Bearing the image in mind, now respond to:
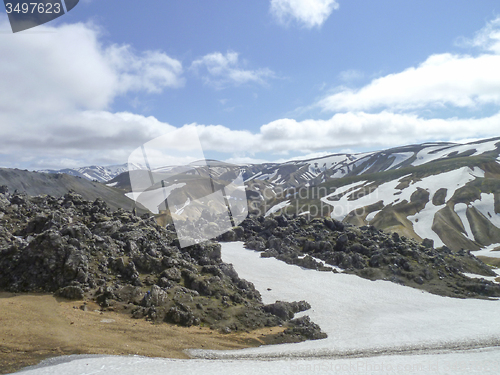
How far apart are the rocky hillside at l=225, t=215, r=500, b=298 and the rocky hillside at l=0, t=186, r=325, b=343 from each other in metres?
20.4

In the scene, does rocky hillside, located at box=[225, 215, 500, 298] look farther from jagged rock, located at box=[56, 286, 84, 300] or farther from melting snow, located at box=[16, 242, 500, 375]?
jagged rock, located at box=[56, 286, 84, 300]

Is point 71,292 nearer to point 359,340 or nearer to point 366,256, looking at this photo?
point 359,340

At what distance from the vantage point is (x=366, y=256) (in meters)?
57.5

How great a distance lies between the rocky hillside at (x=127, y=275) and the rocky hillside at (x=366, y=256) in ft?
66.9

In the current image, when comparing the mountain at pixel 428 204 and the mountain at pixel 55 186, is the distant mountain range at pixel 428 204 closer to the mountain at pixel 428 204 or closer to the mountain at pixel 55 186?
the mountain at pixel 428 204

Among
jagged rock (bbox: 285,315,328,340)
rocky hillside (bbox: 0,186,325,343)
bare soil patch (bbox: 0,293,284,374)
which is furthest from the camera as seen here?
jagged rock (bbox: 285,315,328,340)

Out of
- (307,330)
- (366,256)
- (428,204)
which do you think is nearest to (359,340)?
(307,330)

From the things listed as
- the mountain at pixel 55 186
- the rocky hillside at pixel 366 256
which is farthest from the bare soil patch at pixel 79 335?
the mountain at pixel 55 186

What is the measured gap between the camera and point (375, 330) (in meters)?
31.0

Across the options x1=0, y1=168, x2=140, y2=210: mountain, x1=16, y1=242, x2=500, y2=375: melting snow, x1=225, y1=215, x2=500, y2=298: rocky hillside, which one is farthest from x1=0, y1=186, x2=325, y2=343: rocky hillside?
x1=0, y1=168, x2=140, y2=210: mountain

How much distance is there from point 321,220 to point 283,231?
12016mm

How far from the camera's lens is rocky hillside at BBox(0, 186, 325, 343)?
2756 centimetres

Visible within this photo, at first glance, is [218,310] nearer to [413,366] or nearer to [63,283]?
[63,283]

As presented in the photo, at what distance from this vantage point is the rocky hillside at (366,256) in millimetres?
48312
